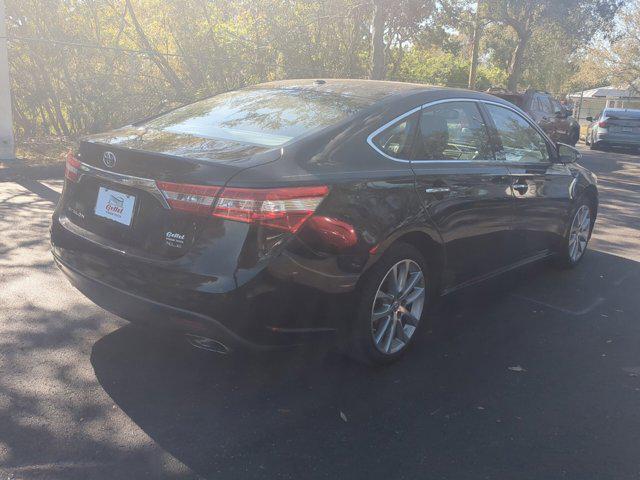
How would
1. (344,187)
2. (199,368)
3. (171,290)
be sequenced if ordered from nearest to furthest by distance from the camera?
(171,290) → (344,187) → (199,368)

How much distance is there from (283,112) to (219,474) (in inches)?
85.3

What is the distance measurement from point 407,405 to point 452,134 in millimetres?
1888

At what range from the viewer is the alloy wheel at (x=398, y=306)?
3.73m

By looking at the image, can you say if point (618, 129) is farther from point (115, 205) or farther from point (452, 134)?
point (115, 205)

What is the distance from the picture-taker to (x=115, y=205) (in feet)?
11.3

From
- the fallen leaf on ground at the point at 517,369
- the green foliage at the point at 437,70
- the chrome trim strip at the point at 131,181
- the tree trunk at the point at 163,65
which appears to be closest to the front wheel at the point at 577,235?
the fallen leaf on ground at the point at 517,369

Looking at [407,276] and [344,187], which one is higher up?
[344,187]

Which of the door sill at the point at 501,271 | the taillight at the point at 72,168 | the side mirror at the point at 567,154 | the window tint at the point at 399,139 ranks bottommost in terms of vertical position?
the door sill at the point at 501,271

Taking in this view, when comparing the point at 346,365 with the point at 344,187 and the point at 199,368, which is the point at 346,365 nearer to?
the point at 199,368

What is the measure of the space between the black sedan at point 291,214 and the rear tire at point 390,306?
0.01 m

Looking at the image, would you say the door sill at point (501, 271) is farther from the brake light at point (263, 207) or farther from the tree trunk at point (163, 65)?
the tree trunk at point (163, 65)

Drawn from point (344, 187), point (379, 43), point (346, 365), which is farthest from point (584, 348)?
point (379, 43)

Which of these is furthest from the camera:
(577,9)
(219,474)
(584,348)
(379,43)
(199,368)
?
(577,9)

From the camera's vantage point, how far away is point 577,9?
24.7 metres
